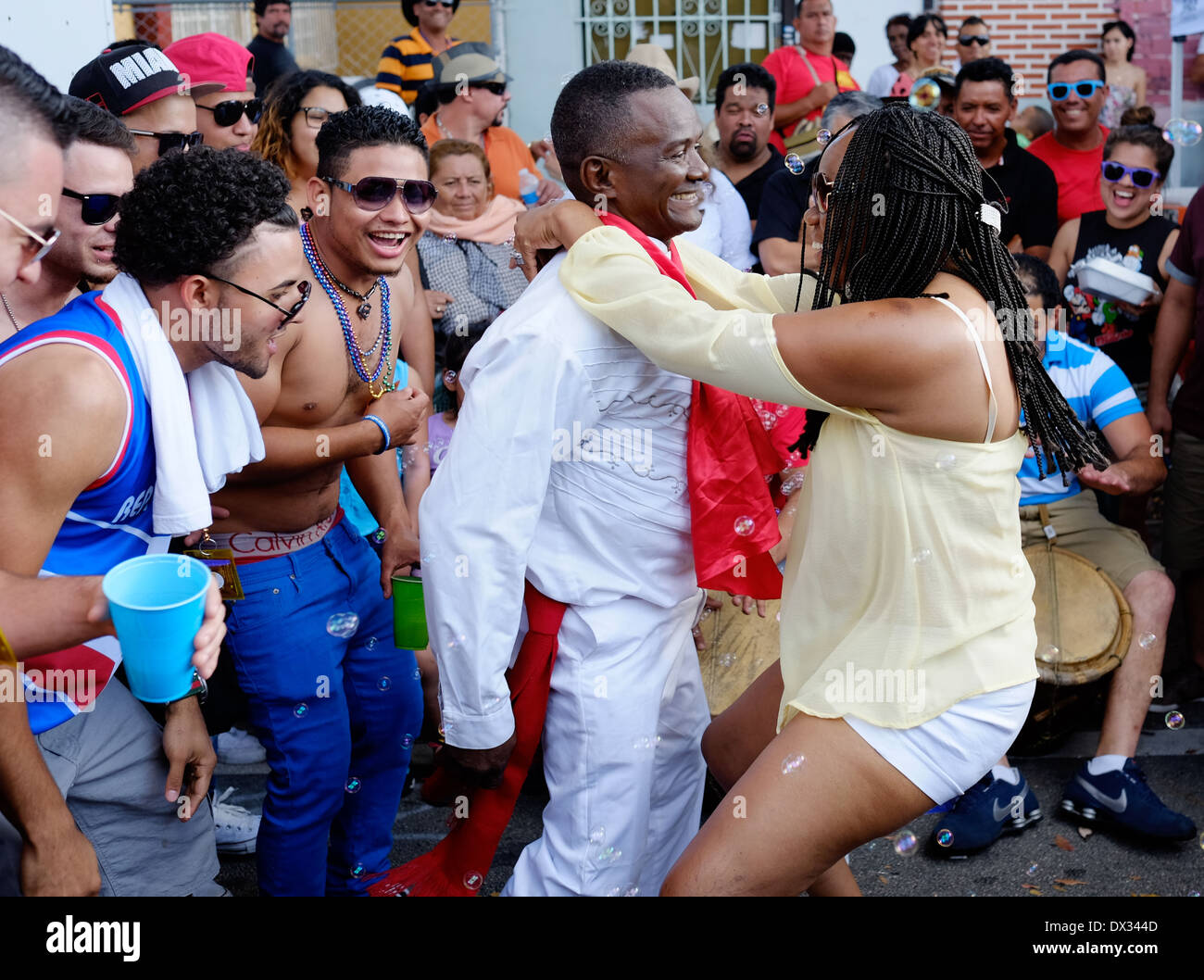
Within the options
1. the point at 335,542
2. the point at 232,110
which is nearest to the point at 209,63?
the point at 232,110

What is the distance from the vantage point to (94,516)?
2260mm

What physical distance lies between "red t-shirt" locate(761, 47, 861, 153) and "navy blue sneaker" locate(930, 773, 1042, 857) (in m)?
4.30

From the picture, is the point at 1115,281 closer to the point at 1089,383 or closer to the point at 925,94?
the point at 1089,383

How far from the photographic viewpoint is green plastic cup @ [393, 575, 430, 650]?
2904mm

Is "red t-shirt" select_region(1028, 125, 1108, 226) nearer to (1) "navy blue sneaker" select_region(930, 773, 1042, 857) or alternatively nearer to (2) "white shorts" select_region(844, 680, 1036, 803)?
(1) "navy blue sneaker" select_region(930, 773, 1042, 857)

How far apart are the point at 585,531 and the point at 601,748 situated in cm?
46

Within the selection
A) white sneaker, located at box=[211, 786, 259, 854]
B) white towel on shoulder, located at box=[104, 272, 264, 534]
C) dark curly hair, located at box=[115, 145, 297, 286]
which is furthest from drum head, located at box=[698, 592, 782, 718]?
dark curly hair, located at box=[115, 145, 297, 286]

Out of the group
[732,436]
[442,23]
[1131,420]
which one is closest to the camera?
[732,436]

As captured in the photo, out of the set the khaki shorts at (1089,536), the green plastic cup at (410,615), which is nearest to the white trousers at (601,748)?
the green plastic cup at (410,615)

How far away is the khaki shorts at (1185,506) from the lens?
4.79 m
